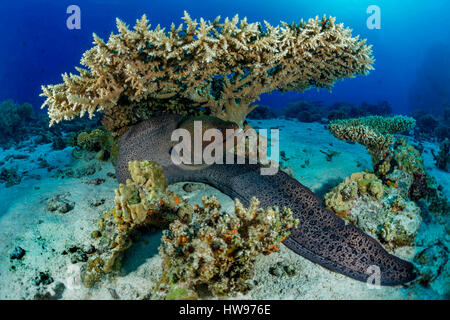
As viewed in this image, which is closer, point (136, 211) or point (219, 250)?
point (219, 250)

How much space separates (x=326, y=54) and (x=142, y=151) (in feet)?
13.0

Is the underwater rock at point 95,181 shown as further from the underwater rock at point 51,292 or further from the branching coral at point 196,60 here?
the underwater rock at point 51,292

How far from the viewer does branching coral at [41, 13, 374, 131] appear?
332cm

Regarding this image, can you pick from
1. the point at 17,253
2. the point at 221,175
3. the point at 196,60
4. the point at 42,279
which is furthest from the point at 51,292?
the point at 196,60

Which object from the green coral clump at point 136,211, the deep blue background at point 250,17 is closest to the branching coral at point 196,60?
the green coral clump at point 136,211

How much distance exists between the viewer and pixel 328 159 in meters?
5.16

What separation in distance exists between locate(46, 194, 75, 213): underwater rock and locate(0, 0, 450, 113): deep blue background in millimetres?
44255

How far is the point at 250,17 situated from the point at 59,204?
109 metres

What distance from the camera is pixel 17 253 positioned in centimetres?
275

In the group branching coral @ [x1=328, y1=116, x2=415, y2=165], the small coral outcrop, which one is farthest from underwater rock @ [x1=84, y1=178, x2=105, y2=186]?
branching coral @ [x1=328, y1=116, x2=415, y2=165]

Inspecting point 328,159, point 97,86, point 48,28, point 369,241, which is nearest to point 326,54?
point 328,159

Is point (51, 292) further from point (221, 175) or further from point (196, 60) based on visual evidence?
point (196, 60)

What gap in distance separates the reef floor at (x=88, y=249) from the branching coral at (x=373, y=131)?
0.47 meters

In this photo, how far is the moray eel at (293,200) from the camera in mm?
2631
